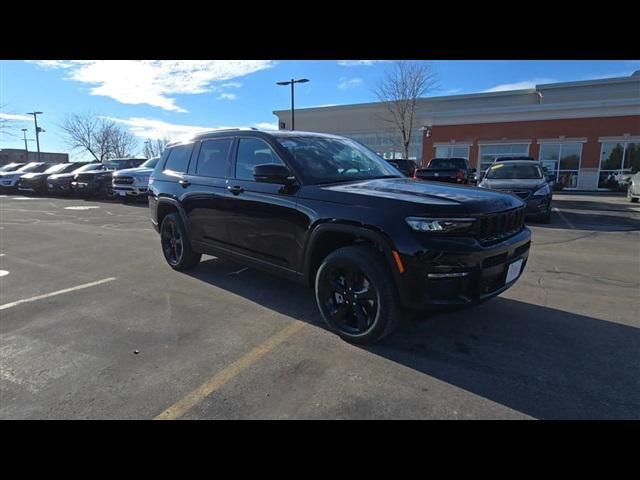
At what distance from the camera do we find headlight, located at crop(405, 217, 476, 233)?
Answer: 9.60 ft

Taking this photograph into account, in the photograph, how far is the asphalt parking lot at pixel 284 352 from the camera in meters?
2.58

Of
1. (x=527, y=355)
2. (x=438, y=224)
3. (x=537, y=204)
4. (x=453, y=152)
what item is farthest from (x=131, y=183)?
(x=453, y=152)

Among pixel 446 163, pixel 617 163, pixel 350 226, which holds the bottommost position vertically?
pixel 350 226

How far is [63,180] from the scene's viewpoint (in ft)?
61.9

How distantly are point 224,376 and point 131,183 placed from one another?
46.8 feet

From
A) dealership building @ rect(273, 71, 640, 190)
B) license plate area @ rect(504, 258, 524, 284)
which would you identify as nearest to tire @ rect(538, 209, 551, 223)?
license plate area @ rect(504, 258, 524, 284)

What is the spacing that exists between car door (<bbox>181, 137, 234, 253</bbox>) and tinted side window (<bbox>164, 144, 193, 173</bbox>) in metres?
0.16

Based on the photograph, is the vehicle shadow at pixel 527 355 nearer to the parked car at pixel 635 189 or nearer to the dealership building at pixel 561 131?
the parked car at pixel 635 189

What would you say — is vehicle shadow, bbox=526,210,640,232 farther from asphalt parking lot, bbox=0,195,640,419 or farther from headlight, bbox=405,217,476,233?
headlight, bbox=405,217,476,233

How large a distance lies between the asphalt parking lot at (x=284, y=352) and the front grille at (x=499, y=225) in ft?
2.83

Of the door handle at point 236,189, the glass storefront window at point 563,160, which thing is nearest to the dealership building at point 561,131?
the glass storefront window at point 563,160

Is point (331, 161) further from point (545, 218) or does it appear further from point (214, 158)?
point (545, 218)
